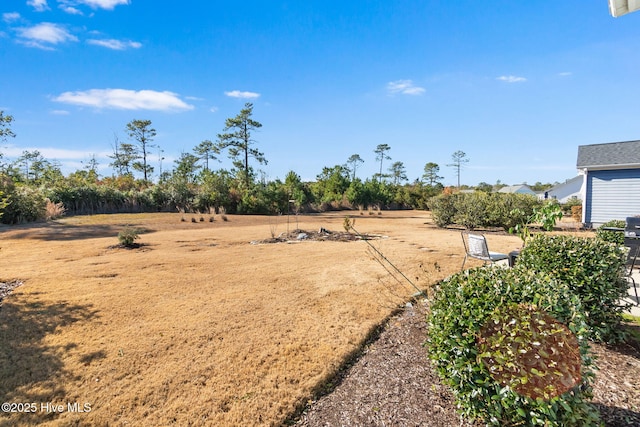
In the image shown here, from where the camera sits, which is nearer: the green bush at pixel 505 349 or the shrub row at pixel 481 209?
the green bush at pixel 505 349

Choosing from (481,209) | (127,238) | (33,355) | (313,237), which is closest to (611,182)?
(481,209)

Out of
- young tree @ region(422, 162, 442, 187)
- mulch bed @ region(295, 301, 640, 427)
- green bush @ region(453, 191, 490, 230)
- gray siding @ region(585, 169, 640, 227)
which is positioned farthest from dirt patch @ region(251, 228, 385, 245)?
young tree @ region(422, 162, 442, 187)

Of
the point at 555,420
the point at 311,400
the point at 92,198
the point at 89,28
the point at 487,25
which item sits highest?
the point at 89,28

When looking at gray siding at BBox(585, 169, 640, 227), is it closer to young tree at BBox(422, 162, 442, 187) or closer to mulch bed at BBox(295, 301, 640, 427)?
mulch bed at BBox(295, 301, 640, 427)

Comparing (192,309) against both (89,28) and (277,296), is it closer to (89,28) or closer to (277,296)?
(277,296)

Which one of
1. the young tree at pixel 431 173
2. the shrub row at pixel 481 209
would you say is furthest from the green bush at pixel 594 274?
the young tree at pixel 431 173

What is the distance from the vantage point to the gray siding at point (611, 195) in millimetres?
10883

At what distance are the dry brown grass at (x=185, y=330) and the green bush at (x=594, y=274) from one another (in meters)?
1.83

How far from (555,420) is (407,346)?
1.68 meters

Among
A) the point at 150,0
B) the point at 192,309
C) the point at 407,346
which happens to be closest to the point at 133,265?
A: the point at 192,309

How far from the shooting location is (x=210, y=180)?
21.7m

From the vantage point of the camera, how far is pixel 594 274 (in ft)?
8.91

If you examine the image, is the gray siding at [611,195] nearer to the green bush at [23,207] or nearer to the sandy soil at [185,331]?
the sandy soil at [185,331]

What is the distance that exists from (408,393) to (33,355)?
335cm
